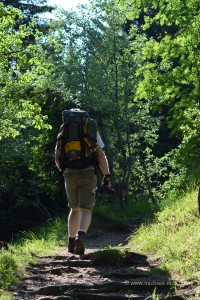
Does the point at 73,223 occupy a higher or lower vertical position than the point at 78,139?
lower

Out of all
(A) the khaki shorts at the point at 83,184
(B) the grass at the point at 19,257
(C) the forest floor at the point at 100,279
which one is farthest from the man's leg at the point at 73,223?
(B) the grass at the point at 19,257

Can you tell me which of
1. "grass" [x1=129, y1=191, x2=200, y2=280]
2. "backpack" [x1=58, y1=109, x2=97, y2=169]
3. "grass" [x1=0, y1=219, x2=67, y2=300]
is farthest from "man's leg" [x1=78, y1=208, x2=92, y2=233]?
"grass" [x1=129, y1=191, x2=200, y2=280]

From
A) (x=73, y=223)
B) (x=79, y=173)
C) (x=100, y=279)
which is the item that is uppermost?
(x=79, y=173)

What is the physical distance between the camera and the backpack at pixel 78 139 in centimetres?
700

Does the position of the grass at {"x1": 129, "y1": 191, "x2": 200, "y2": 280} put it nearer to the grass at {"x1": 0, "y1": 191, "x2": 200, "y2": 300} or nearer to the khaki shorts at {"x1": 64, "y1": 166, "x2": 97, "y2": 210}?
the grass at {"x1": 0, "y1": 191, "x2": 200, "y2": 300}

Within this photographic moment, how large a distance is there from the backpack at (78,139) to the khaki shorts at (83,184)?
115mm

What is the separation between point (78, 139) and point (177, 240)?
1888 mm

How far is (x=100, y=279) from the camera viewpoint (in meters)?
5.79

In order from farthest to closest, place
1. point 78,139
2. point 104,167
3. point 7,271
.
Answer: point 104,167, point 78,139, point 7,271

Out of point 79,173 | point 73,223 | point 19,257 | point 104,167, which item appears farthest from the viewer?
point 73,223

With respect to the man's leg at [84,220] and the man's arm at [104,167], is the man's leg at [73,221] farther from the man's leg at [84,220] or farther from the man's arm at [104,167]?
the man's arm at [104,167]

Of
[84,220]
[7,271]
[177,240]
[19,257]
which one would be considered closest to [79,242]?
[84,220]

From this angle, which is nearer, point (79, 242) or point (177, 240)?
point (79, 242)

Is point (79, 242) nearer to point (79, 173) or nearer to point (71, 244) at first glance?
point (71, 244)
